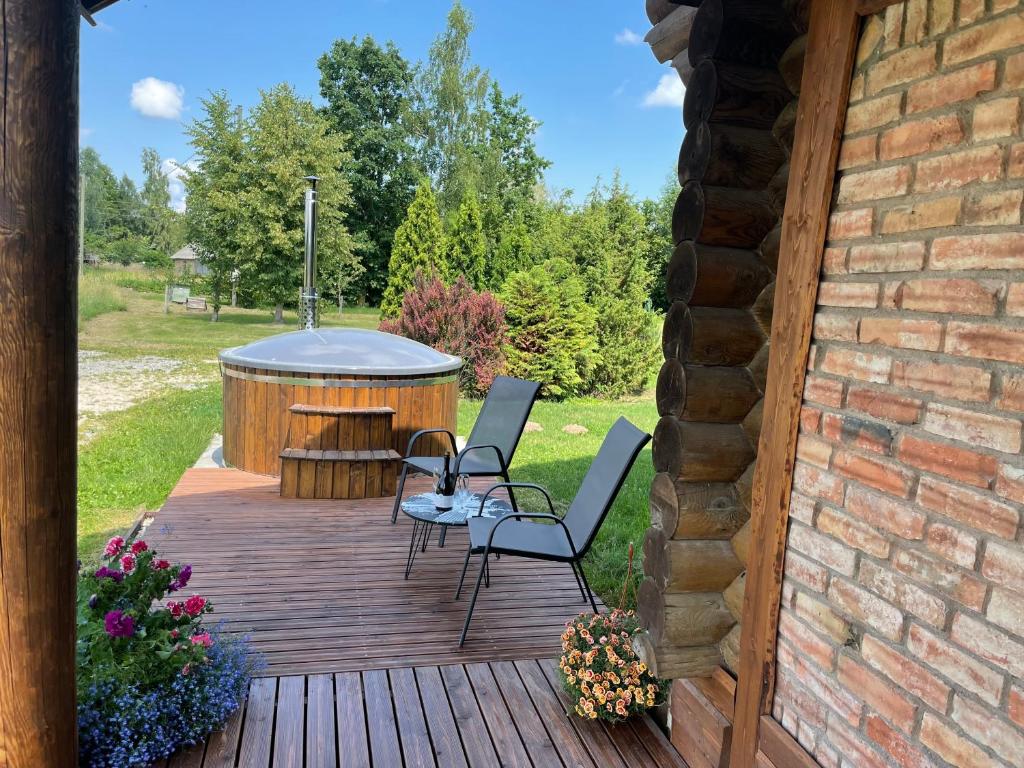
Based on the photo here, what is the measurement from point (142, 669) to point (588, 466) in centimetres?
508

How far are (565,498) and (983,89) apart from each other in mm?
4475

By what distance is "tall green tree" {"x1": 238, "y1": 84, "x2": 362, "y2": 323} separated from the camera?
17938 millimetres

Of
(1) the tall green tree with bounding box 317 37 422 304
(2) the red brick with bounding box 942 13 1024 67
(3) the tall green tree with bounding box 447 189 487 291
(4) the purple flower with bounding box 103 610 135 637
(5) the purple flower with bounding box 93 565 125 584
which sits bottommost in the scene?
(4) the purple flower with bounding box 103 610 135 637

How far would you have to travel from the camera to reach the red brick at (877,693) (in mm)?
1516

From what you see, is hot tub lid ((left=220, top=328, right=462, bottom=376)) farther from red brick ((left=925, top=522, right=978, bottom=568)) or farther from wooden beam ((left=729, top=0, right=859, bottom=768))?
red brick ((left=925, top=522, right=978, bottom=568))

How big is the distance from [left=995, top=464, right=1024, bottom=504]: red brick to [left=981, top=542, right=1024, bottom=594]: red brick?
87 mm

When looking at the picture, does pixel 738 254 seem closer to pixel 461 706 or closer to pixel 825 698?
pixel 825 698

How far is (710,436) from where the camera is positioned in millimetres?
2213

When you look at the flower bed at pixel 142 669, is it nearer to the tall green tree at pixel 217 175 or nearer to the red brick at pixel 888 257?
the red brick at pixel 888 257

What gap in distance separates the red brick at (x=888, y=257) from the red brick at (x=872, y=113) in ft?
0.89

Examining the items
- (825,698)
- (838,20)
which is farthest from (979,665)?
(838,20)

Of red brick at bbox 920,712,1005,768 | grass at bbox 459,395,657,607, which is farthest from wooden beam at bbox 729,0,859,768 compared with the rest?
grass at bbox 459,395,657,607

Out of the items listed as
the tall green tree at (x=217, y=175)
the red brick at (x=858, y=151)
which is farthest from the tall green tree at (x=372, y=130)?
the red brick at (x=858, y=151)

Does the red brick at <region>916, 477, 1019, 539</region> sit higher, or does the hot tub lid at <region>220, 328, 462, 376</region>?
the red brick at <region>916, 477, 1019, 539</region>
